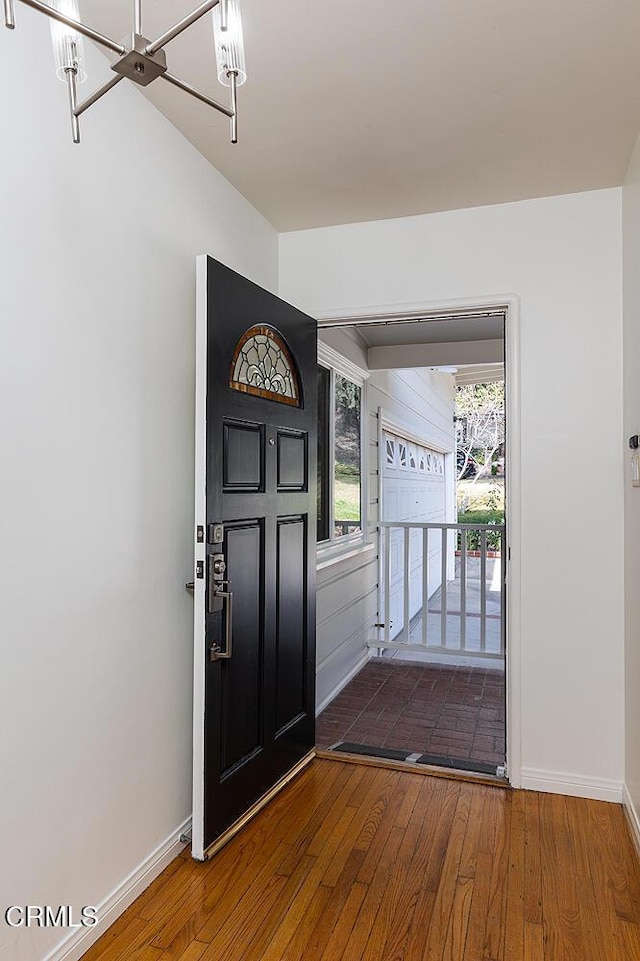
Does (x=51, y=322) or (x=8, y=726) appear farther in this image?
(x=51, y=322)

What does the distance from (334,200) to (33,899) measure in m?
2.72

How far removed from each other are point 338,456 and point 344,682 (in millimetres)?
1550

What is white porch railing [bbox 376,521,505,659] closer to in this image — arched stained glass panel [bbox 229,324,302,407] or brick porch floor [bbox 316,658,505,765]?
brick porch floor [bbox 316,658,505,765]

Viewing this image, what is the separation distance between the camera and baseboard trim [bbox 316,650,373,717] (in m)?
3.82

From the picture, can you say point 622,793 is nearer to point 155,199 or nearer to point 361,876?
point 361,876

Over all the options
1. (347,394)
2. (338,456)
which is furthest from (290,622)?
(347,394)

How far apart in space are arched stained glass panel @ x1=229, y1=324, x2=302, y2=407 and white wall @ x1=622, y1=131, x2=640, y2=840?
140cm

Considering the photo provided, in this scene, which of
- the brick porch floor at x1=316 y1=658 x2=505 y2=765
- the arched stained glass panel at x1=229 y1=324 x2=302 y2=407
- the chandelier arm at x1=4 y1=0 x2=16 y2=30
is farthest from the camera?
the brick porch floor at x1=316 y1=658 x2=505 y2=765

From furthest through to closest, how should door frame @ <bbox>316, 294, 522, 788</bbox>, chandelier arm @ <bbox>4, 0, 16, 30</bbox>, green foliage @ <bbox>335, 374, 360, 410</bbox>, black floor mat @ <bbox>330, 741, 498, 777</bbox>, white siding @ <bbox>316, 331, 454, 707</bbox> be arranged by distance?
green foliage @ <bbox>335, 374, 360, 410</bbox>
white siding @ <bbox>316, 331, 454, 707</bbox>
black floor mat @ <bbox>330, 741, 498, 777</bbox>
door frame @ <bbox>316, 294, 522, 788</bbox>
chandelier arm @ <bbox>4, 0, 16, 30</bbox>

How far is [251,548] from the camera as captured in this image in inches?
97.3

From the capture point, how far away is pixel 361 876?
2.12 metres

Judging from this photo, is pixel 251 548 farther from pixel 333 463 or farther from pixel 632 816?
pixel 333 463

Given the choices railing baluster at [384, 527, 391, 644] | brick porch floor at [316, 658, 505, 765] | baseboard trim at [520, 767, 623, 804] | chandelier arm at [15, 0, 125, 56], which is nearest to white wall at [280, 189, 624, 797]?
baseboard trim at [520, 767, 623, 804]

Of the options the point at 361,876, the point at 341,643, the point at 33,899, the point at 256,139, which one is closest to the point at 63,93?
the point at 256,139
